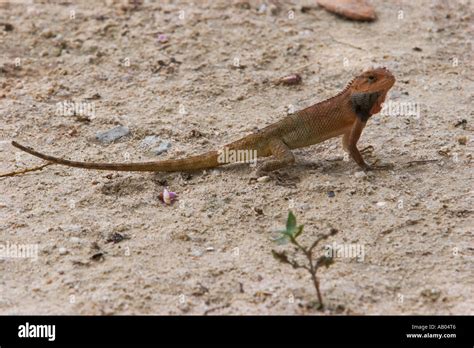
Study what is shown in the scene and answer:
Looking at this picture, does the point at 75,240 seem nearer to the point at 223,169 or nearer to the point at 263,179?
the point at 223,169

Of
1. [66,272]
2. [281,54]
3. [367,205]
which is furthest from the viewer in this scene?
[281,54]

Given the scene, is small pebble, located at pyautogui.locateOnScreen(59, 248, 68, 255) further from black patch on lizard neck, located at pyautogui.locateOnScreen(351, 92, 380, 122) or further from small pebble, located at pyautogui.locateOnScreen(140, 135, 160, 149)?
black patch on lizard neck, located at pyautogui.locateOnScreen(351, 92, 380, 122)

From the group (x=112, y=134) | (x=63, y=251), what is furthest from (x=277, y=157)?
(x=63, y=251)

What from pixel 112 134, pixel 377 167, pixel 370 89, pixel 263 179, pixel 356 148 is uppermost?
pixel 370 89

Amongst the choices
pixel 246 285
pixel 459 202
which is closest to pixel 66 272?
pixel 246 285

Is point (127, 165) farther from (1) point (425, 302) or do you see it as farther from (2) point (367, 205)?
(1) point (425, 302)

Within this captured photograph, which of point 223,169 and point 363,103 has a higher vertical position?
point 363,103
